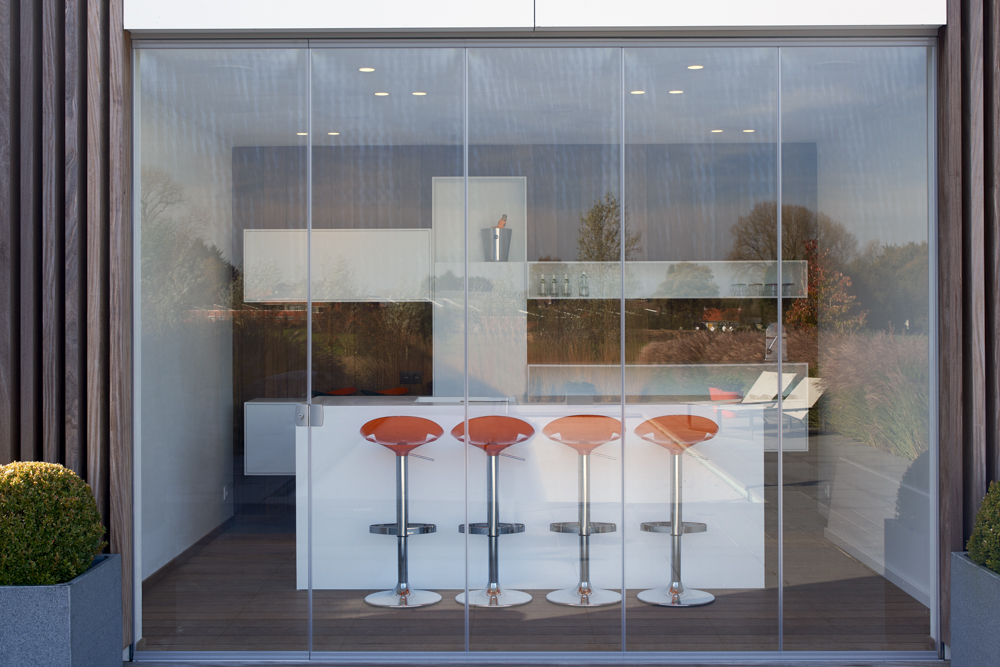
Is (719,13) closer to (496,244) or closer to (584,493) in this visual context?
(496,244)

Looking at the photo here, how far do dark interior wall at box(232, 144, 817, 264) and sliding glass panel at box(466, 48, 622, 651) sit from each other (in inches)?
0.5

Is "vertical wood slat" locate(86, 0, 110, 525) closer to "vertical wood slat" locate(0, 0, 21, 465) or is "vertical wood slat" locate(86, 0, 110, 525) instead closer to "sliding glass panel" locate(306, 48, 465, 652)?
"vertical wood slat" locate(0, 0, 21, 465)

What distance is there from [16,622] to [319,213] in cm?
197

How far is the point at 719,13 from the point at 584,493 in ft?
7.39

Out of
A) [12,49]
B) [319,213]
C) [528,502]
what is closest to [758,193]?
[528,502]

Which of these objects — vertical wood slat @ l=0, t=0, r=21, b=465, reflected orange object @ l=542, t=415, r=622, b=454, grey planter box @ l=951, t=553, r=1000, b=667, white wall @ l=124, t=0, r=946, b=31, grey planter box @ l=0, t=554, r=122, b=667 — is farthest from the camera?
reflected orange object @ l=542, t=415, r=622, b=454

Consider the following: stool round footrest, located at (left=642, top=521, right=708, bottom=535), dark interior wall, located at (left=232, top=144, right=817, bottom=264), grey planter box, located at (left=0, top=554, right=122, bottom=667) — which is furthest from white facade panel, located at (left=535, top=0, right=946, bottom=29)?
grey planter box, located at (left=0, top=554, right=122, bottom=667)

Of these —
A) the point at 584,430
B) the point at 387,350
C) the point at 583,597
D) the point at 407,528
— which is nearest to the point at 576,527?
the point at 583,597

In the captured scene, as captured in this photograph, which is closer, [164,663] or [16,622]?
[16,622]

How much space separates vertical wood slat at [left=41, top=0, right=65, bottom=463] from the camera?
128 inches

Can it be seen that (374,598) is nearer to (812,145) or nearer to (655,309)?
(655,309)

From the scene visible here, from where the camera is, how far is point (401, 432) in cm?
348

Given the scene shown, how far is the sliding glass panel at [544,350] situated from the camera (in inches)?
134

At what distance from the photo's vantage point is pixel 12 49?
3248mm
